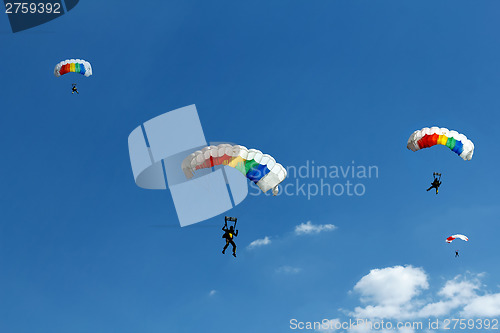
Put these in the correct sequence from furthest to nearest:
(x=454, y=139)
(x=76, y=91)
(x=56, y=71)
A: (x=76, y=91) < (x=56, y=71) < (x=454, y=139)

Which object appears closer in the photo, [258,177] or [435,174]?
[258,177]

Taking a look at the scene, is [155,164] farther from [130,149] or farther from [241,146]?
[241,146]

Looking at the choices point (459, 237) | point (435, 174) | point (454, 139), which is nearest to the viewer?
point (454, 139)

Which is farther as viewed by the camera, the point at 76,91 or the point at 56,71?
the point at 76,91

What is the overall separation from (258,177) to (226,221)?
287cm

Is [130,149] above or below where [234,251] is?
above

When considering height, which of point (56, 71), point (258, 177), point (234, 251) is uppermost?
point (56, 71)

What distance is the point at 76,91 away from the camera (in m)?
54.1

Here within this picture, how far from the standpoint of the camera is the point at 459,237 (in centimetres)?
4684

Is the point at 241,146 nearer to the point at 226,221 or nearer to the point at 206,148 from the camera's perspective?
the point at 206,148

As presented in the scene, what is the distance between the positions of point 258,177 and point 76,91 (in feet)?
106

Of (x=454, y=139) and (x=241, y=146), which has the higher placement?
(x=454, y=139)

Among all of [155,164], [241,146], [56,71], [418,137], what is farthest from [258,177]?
[56,71]

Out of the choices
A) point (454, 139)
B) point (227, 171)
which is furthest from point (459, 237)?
point (227, 171)
